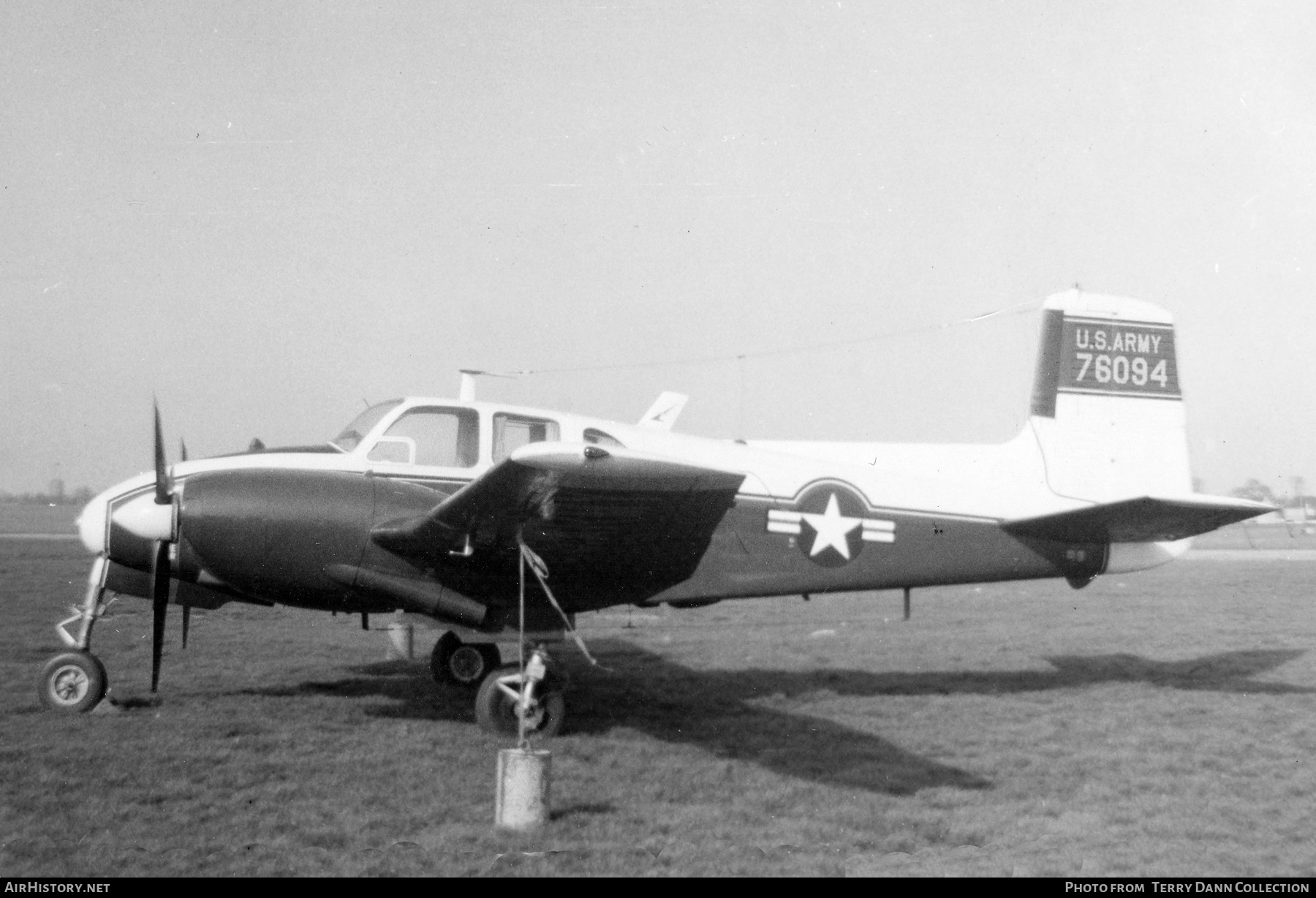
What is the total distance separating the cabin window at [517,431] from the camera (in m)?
7.35

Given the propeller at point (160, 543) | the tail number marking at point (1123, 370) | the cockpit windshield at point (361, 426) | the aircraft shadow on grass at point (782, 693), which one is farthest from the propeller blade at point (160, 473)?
the tail number marking at point (1123, 370)

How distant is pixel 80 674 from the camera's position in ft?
22.7

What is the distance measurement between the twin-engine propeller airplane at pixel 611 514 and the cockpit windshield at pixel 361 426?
26 mm

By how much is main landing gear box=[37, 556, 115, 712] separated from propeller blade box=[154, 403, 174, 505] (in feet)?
2.54

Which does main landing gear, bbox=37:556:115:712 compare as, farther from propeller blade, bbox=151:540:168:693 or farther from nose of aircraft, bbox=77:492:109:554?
propeller blade, bbox=151:540:168:693

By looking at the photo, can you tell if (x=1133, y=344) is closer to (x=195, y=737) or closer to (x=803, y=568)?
(x=803, y=568)

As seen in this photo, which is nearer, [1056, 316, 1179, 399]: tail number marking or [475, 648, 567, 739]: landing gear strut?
[475, 648, 567, 739]: landing gear strut

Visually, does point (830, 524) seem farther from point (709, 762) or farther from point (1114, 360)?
point (1114, 360)

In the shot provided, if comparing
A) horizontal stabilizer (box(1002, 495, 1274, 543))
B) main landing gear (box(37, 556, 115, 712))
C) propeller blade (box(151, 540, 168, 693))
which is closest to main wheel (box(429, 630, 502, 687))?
propeller blade (box(151, 540, 168, 693))

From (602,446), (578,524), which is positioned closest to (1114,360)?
(602,446)

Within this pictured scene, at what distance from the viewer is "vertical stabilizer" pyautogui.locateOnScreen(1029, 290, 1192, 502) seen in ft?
29.1

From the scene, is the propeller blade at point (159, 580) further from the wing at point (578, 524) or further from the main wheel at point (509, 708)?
the main wheel at point (509, 708)

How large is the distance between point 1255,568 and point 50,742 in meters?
26.7
